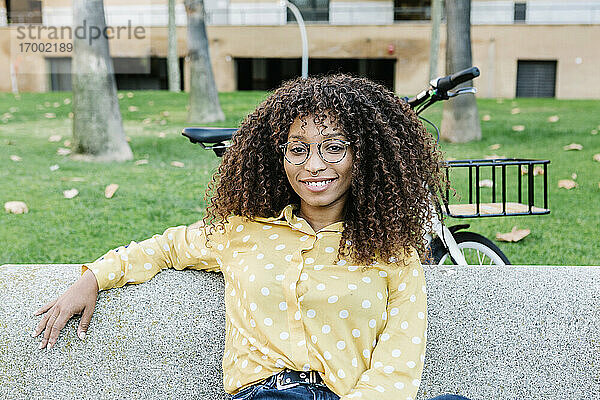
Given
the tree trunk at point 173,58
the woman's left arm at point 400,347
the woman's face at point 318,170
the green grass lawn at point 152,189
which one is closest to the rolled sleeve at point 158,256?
the woman's face at point 318,170

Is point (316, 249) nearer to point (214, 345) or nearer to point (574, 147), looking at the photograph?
point (214, 345)

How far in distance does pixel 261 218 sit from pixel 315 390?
557 mm

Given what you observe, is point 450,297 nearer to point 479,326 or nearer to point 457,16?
point 479,326

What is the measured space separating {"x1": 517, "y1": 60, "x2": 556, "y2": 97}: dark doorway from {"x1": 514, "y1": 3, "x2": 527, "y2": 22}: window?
1.43 metres

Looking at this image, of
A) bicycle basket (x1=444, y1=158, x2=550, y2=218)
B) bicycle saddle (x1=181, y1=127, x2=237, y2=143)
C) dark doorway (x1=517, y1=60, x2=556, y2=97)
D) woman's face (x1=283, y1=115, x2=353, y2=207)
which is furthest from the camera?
dark doorway (x1=517, y1=60, x2=556, y2=97)

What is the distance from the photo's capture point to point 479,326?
90.4 inches

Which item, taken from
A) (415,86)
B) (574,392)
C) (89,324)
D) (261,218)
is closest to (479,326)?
(574,392)

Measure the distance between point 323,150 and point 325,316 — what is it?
0.47 meters

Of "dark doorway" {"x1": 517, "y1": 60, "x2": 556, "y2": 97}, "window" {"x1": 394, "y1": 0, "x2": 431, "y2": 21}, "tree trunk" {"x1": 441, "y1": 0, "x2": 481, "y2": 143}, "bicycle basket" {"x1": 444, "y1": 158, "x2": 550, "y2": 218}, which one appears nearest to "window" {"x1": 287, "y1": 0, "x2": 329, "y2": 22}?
"window" {"x1": 394, "y1": 0, "x2": 431, "y2": 21}

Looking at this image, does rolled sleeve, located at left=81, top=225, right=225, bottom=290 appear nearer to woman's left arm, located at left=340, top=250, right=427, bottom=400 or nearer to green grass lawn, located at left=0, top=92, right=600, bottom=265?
woman's left arm, located at left=340, top=250, right=427, bottom=400

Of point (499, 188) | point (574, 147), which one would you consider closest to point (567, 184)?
point (499, 188)

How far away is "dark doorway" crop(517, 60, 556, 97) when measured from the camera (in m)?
22.0

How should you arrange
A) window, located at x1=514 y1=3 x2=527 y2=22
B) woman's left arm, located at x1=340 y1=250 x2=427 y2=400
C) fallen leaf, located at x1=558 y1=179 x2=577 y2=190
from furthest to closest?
window, located at x1=514 y1=3 x2=527 y2=22 < fallen leaf, located at x1=558 y1=179 x2=577 y2=190 < woman's left arm, located at x1=340 y1=250 x2=427 y2=400

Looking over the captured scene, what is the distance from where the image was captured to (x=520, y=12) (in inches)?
881
